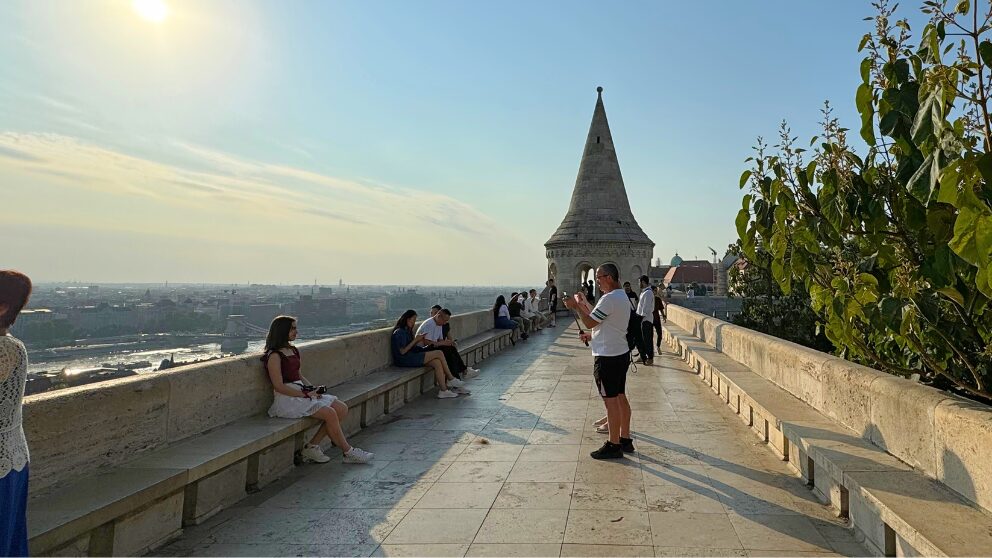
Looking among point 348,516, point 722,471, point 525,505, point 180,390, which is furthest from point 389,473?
point 722,471

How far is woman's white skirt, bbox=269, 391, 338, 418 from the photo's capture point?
4398 millimetres

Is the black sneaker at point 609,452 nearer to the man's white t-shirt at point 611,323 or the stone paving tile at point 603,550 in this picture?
the man's white t-shirt at point 611,323

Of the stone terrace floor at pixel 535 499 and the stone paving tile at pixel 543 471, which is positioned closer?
the stone terrace floor at pixel 535 499

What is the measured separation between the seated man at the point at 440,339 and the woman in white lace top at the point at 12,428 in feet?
17.3

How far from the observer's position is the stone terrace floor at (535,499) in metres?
2.93

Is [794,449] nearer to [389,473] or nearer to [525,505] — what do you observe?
[525,505]

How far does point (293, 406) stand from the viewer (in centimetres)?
442

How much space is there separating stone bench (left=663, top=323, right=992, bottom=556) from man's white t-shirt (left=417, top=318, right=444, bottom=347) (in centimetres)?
403

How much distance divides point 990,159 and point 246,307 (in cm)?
3616

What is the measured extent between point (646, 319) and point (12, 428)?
831 cm

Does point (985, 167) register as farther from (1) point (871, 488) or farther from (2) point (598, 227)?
(2) point (598, 227)

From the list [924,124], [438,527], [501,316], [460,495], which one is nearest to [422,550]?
[438,527]

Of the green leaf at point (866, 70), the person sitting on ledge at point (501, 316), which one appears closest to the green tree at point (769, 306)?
the person sitting on ledge at point (501, 316)

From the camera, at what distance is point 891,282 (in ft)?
11.1
